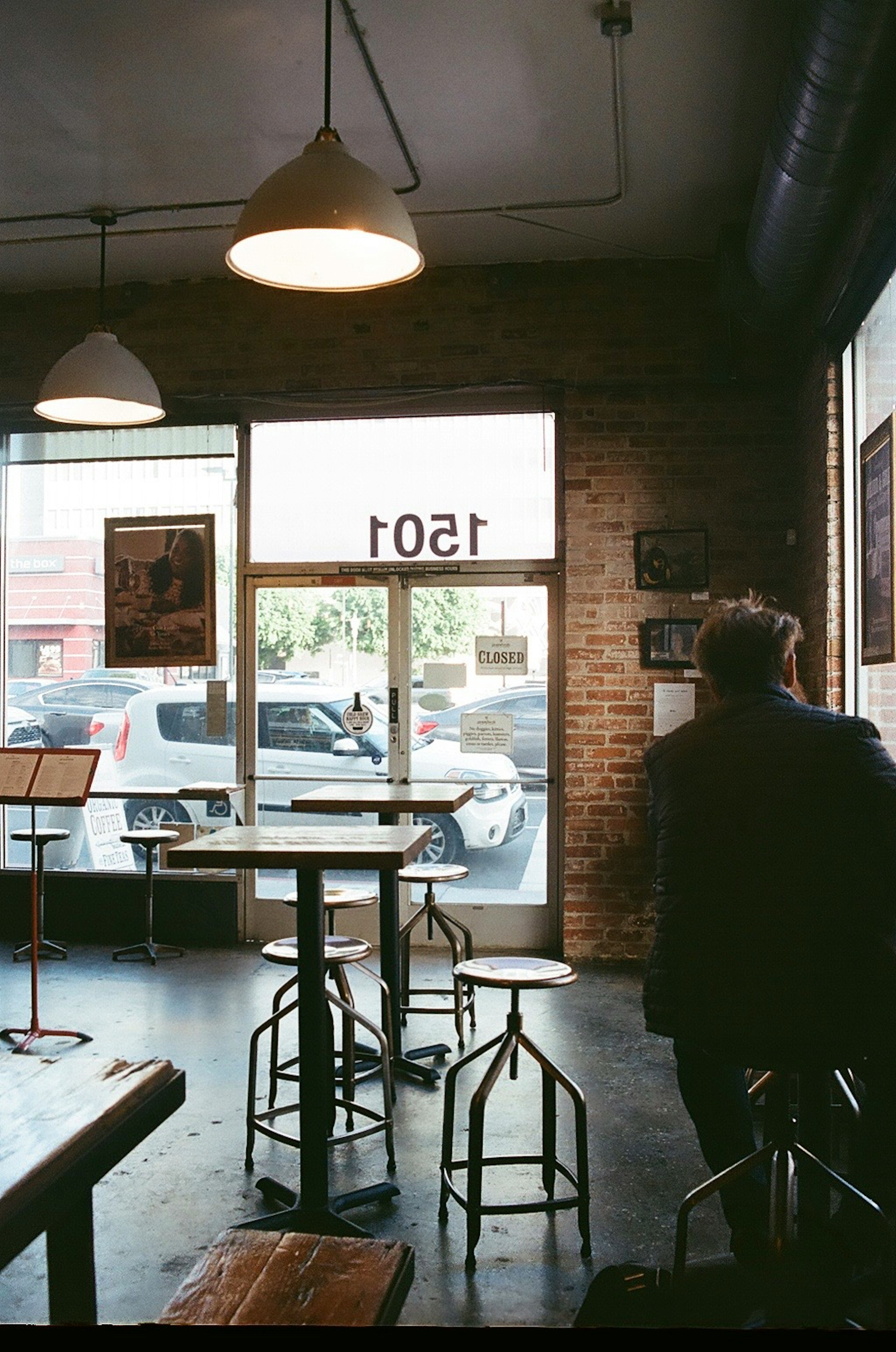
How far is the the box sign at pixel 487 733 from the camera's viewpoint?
20.2 feet

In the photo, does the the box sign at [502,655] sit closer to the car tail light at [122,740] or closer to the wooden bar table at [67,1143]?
the car tail light at [122,740]

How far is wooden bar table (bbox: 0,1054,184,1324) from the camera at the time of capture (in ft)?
4.18

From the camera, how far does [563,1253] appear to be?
2814 millimetres

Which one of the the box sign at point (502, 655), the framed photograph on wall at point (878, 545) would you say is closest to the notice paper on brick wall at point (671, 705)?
the the box sign at point (502, 655)

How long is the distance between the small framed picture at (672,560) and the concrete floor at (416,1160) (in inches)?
79.1

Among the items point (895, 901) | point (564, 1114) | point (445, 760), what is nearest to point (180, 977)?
point (445, 760)

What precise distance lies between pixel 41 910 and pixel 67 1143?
17.7ft

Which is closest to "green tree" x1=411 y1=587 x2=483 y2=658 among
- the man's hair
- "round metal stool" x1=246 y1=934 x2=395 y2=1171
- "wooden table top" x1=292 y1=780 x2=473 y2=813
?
"wooden table top" x1=292 y1=780 x2=473 y2=813

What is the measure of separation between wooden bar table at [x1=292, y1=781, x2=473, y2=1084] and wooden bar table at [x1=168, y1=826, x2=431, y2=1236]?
3.01 feet

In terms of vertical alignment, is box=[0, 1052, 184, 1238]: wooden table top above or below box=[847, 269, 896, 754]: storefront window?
below

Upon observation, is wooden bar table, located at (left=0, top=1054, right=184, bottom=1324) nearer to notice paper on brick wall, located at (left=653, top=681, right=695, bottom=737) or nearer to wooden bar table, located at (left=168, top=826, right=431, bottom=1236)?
wooden bar table, located at (left=168, top=826, right=431, bottom=1236)

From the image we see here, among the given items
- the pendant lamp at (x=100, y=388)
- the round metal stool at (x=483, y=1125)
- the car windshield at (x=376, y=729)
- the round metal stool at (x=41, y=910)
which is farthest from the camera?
the car windshield at (x=376, y=729)

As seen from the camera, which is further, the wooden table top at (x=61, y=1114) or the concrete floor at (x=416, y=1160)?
the concrete floor at (x=416, y=1160)

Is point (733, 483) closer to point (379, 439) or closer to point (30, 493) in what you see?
point (379, 439)
